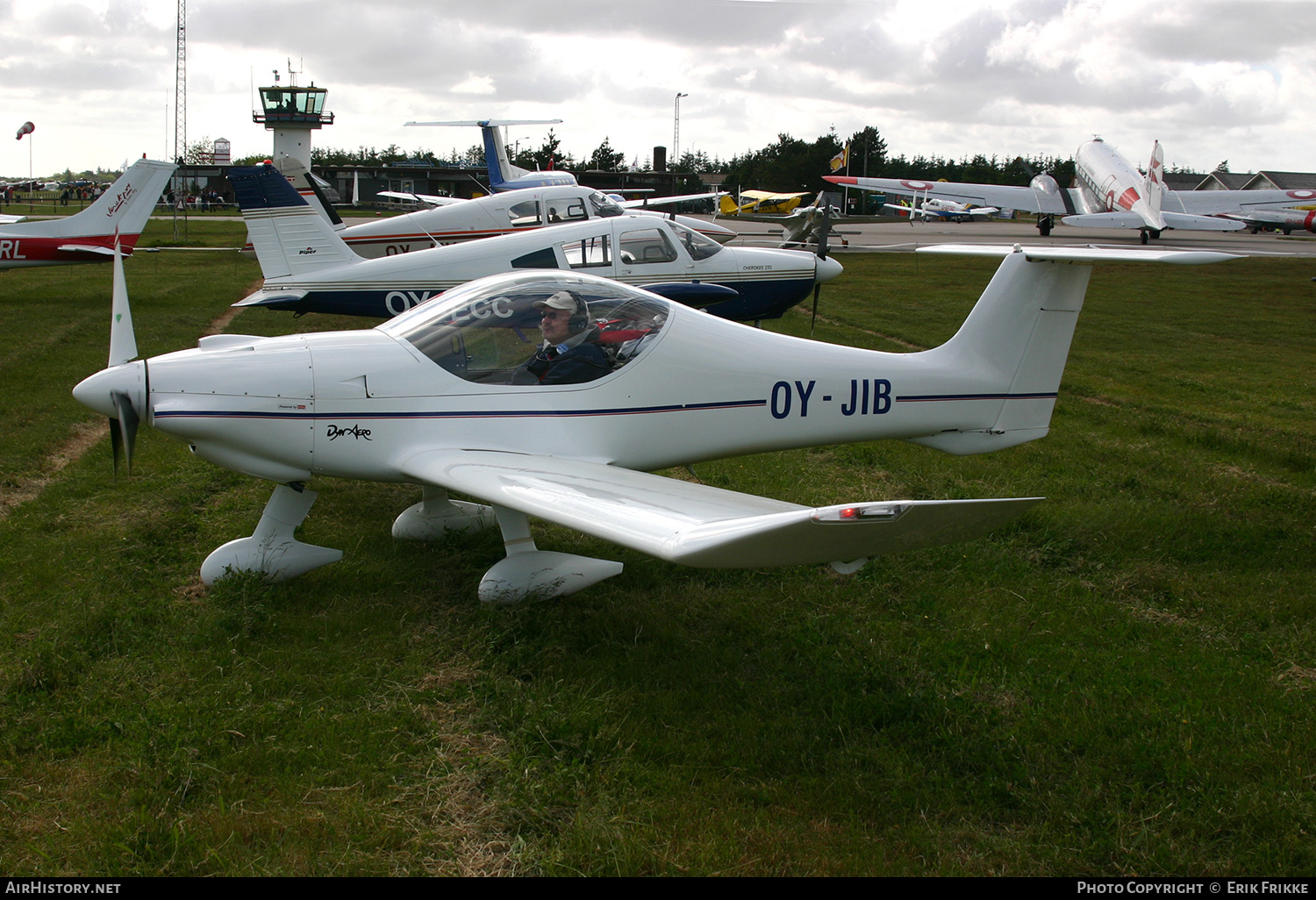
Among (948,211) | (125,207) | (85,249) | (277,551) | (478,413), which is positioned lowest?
(277,551)

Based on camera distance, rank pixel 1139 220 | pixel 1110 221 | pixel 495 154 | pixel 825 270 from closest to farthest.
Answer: pixel 825 270 → pixel 1139 220 → pixel 495 154 → pixel 1110 221

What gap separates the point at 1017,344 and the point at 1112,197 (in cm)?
3808

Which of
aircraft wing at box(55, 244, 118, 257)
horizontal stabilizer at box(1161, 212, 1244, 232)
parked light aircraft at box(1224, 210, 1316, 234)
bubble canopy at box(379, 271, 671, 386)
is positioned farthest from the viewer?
parked light aircraft at box(1224, 210, 1316, 234)

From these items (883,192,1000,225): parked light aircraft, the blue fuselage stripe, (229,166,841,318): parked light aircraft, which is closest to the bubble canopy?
the blue fuselage stripe

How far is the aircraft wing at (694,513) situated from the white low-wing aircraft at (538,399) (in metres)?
0.02

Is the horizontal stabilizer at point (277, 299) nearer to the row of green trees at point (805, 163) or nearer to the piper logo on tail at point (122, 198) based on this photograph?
the piper logo on tail at point (122, 198)

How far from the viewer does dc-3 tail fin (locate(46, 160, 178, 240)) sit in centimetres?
1750

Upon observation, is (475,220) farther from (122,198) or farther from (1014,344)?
(1014,344)

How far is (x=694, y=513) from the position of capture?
4023 mm

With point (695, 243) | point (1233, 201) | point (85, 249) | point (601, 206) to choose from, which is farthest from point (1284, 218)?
point (85, 249)

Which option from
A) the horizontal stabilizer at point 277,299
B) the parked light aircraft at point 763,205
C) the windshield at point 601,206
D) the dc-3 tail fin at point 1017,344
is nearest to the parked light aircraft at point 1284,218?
the parked light aircraft at point 763,205

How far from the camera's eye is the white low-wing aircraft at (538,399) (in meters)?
4.76

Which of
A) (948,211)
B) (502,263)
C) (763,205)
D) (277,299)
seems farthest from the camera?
(948,211)

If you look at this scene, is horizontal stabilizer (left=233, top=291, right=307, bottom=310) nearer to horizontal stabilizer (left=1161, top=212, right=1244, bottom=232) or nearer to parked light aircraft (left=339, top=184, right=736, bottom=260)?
parked light aircraft (left=339, top=184, right=736, bottom=260)
